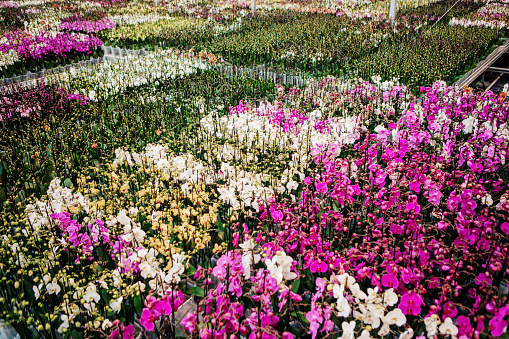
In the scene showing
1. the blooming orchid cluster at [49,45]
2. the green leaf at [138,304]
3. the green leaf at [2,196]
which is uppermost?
the blooming orchid cluster at [49,45]

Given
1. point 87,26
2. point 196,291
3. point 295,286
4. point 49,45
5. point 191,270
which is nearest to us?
point 295,286

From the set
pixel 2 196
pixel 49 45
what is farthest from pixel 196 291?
pixel 49 45

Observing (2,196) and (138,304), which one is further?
(2,196)

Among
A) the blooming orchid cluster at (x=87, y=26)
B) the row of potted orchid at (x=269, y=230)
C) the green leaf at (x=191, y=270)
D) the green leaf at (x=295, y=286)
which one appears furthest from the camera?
the blooming orchid cluster at (x=87, y=26)

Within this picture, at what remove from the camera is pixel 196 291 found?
262 cm

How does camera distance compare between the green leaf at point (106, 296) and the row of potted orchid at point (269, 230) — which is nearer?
the row of potted orchid at point (269, 230)

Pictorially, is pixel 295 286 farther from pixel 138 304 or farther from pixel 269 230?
pixel 138 304

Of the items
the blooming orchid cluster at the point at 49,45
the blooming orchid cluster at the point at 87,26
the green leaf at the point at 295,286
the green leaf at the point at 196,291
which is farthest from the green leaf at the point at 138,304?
the blooming orchid cluster at the point at 87,26

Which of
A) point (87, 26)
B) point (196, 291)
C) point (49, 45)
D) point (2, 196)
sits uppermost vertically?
point (87, 26)

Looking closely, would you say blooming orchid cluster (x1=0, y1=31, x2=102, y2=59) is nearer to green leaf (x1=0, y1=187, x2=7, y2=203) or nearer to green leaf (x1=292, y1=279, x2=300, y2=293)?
green leaf (x1=0, y1=187, x2=7, y2=203)

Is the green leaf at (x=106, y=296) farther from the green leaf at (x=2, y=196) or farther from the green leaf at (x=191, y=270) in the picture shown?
the green leaf at (x=2, y=196)

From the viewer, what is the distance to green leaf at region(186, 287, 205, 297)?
2613 millimetres

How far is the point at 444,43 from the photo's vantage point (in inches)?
342

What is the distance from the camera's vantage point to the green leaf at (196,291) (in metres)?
2.61
